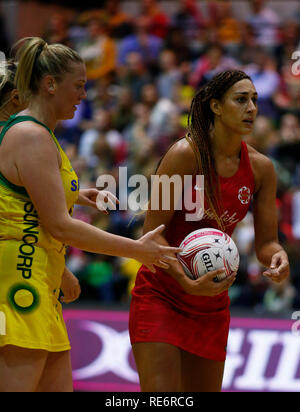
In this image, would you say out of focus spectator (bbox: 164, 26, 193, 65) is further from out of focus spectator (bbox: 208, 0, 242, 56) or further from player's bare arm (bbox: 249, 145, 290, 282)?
player's bare arm (bbox: 249, 145, 290, 282)

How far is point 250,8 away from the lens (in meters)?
11.6

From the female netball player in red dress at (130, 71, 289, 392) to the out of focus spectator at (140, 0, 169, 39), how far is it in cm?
825

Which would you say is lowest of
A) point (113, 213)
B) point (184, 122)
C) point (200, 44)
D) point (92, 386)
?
point (92, 386)

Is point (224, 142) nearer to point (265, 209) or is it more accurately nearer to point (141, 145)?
point (265, 209)

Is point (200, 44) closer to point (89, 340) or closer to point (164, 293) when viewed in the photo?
point (89, 340)

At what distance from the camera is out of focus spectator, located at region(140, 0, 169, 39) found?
11672mm

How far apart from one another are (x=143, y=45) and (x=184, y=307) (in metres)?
8.40

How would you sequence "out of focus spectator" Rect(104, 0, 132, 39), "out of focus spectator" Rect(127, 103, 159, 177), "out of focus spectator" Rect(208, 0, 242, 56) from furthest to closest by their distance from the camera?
"out of focus spectator" Rect(104, 0, 132, 39), "out of focus spectator" Rect(208, 0, 242, 56), "out of focus spectator" Rect(127, 103, 159, 177)

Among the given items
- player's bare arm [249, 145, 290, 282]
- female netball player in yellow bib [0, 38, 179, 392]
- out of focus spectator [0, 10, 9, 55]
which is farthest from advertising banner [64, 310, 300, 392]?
out of focus spectator [0, 10, 9, 55]

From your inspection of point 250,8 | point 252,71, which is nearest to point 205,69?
point 252,71

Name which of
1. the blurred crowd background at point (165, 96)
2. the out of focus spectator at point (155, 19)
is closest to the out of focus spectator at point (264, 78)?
the blurred crowd background at point (165, 96)

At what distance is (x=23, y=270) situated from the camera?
2975mm

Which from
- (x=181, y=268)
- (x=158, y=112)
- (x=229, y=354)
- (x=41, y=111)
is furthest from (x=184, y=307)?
(x=158, y=112)

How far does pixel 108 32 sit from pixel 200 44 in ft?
6.26
